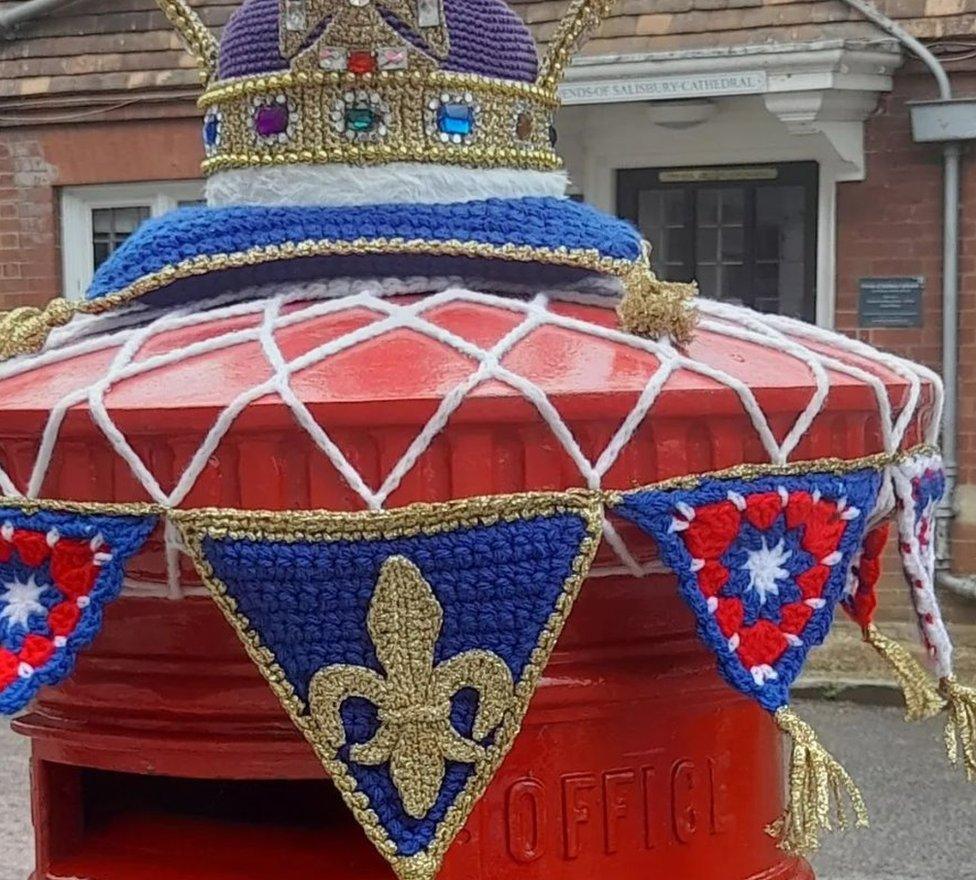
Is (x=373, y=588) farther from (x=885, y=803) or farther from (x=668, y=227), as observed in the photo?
(x=668, y=227)

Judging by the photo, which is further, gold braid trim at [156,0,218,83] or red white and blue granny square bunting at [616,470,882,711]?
gold braid trim at [156,0,218,83]

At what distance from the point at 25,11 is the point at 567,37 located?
5.83 m

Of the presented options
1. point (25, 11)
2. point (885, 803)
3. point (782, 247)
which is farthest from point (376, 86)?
point (25, 11)

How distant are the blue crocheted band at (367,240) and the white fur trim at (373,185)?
0.8 inches

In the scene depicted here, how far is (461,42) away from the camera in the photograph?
160 centimetres

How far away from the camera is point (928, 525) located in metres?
1.64

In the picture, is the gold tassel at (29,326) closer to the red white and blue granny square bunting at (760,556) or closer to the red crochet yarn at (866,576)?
the red white and blue granny square bunting at (760,556)

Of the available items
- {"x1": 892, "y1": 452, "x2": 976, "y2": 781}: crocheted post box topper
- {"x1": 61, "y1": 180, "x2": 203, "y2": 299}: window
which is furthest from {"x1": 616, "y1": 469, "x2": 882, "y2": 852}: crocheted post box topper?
{"x1": 61, "y1": 180, "x2": 203, "y2": 299}: window

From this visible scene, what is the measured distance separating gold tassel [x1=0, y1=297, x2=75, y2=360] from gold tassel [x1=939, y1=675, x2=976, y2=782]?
993mm

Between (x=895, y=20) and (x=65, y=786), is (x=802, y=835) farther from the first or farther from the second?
(x=895, y=20)

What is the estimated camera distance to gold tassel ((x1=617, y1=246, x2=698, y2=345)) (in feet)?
4.72

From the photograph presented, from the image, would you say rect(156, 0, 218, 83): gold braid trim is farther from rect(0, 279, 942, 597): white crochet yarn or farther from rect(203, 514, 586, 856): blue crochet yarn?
rect(203, 514, 586, 856): blue crochet yarn

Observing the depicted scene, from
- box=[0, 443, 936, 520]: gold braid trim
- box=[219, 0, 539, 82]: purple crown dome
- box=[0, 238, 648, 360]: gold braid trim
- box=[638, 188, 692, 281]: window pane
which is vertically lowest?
box=[0, 443, 936, 520]: gold braid trim

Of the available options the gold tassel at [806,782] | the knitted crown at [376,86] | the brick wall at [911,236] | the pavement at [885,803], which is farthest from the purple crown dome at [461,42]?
the brick wall at [911,236]
